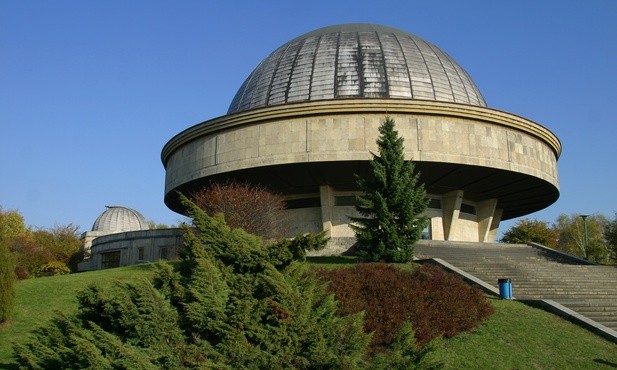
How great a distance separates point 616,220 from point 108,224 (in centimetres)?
3913

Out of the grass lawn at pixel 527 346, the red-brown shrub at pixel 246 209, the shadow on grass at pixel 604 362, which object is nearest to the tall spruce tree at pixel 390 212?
the red-brown shrub at pixel 246 209

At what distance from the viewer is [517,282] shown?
20297mm

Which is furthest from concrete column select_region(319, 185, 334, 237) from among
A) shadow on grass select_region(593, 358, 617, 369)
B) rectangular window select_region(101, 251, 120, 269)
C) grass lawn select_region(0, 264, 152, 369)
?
shadow on grass select_region(593, 358, 617, 369)

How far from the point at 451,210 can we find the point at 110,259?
20262 mm

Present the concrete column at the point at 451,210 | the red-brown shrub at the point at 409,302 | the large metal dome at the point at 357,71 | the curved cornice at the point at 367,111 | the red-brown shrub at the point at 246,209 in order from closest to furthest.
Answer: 1. the red-brown shrub at the point at 409,302
2. the red-brown shrub at the point at 246,209
3. the curved cornice at the point at 367,111
4. the concrete column at the point at 451,210
5. the large metal dome at the point at 357,71

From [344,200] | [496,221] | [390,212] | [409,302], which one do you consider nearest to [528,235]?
[496,221]

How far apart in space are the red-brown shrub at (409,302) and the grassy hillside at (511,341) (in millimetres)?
362

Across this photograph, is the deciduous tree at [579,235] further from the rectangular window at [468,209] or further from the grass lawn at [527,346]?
the grass lawn at [527,346]

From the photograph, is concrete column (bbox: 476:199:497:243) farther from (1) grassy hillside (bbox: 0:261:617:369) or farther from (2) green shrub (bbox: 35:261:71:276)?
(2) green shrub (bbox: 35:261:71:276)

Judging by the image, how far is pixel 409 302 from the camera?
1412 cm

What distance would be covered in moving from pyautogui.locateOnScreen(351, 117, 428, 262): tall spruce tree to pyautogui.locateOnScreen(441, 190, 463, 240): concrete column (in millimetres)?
11229

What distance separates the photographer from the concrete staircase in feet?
57.4

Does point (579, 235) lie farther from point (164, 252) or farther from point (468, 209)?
point (164, 252)

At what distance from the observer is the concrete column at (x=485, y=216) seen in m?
36.6
